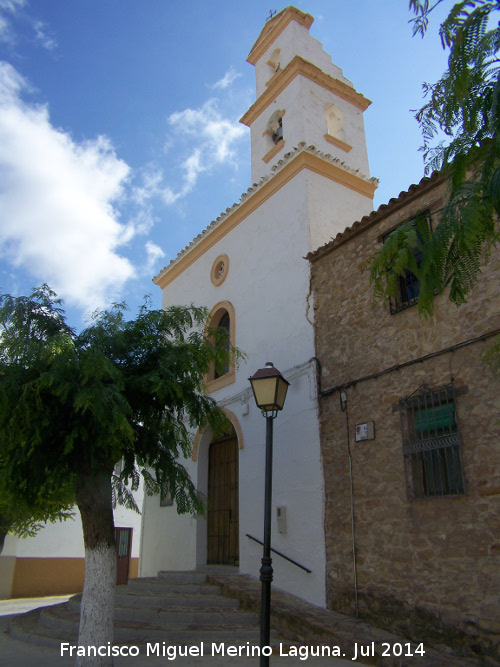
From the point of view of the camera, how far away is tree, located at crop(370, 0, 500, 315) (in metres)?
3.11

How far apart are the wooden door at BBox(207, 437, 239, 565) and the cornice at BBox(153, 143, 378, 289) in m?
4.83

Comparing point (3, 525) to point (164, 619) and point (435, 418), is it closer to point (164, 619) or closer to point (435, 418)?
point (164, 619)

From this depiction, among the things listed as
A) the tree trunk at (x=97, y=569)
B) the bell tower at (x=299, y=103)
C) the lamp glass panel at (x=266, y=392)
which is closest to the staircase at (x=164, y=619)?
the tree trunk at (x=97, y=569)

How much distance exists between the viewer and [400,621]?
6461 mm

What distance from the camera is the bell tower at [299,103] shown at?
12367mm

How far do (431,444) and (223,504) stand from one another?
5399mm

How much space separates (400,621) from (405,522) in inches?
44.3

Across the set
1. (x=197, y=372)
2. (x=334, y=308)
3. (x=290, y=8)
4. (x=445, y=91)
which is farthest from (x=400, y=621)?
(x=290, y=8)

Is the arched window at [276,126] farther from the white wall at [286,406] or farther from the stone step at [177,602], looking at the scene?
the stone step at [177,602]

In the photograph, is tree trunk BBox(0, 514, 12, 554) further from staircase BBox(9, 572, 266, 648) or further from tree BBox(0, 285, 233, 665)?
tree BBox(0, 285, 233, 665)

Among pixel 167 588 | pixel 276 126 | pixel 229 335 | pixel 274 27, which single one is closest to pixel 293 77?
pixel 276 126

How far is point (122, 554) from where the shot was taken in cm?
1380

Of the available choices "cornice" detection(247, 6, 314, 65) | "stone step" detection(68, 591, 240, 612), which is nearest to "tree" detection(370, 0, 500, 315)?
"stone step" detection(68, 591, 240, 612)

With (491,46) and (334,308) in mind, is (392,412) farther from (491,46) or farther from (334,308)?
(491,46)
